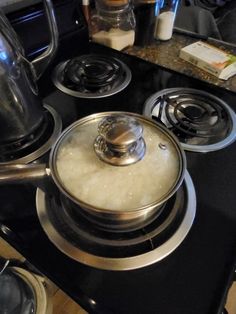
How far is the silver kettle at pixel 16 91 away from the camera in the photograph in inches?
17.8

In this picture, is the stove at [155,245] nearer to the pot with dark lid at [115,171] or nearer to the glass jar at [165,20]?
the pot with dark lid at [115,171]

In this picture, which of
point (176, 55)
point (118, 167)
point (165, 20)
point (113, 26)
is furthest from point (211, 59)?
point (118, 167)

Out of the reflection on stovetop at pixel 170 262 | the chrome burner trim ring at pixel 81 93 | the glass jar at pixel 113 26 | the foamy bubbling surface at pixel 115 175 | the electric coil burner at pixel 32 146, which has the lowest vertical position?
the reflection on stovetop at pixel 170 262

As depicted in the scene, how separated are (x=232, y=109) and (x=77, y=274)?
53 cm

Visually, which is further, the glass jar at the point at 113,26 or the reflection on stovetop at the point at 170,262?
the glass jar at the point at 113,26

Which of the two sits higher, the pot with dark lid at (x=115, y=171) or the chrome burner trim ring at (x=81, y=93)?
the pot with dark lid at (x=115, y=171)

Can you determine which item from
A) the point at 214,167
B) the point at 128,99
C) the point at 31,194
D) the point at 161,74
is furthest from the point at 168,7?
the point at 31,194

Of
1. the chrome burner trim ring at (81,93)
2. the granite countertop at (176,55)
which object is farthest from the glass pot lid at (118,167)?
the granite countertop at (176,55)

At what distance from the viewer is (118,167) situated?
0.37 metres

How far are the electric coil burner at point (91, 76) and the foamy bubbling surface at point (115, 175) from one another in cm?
30

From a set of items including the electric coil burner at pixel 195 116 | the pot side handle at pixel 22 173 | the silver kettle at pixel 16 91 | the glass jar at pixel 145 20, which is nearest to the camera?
the pot side handle at pixel 22 173

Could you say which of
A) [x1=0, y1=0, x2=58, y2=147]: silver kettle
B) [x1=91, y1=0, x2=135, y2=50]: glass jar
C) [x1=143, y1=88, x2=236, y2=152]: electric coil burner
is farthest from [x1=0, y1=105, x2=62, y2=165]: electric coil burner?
[x1=91, y1=0, x2=135, y2=50]: glass jar

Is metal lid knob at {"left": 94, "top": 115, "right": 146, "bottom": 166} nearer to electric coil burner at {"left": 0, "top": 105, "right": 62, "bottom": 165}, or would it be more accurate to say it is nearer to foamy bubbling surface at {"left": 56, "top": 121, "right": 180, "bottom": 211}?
foamy bubbling surface at {"left": 56, "top": 121, "right": 180, "bottom": 211}

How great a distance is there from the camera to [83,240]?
40 centimetres
